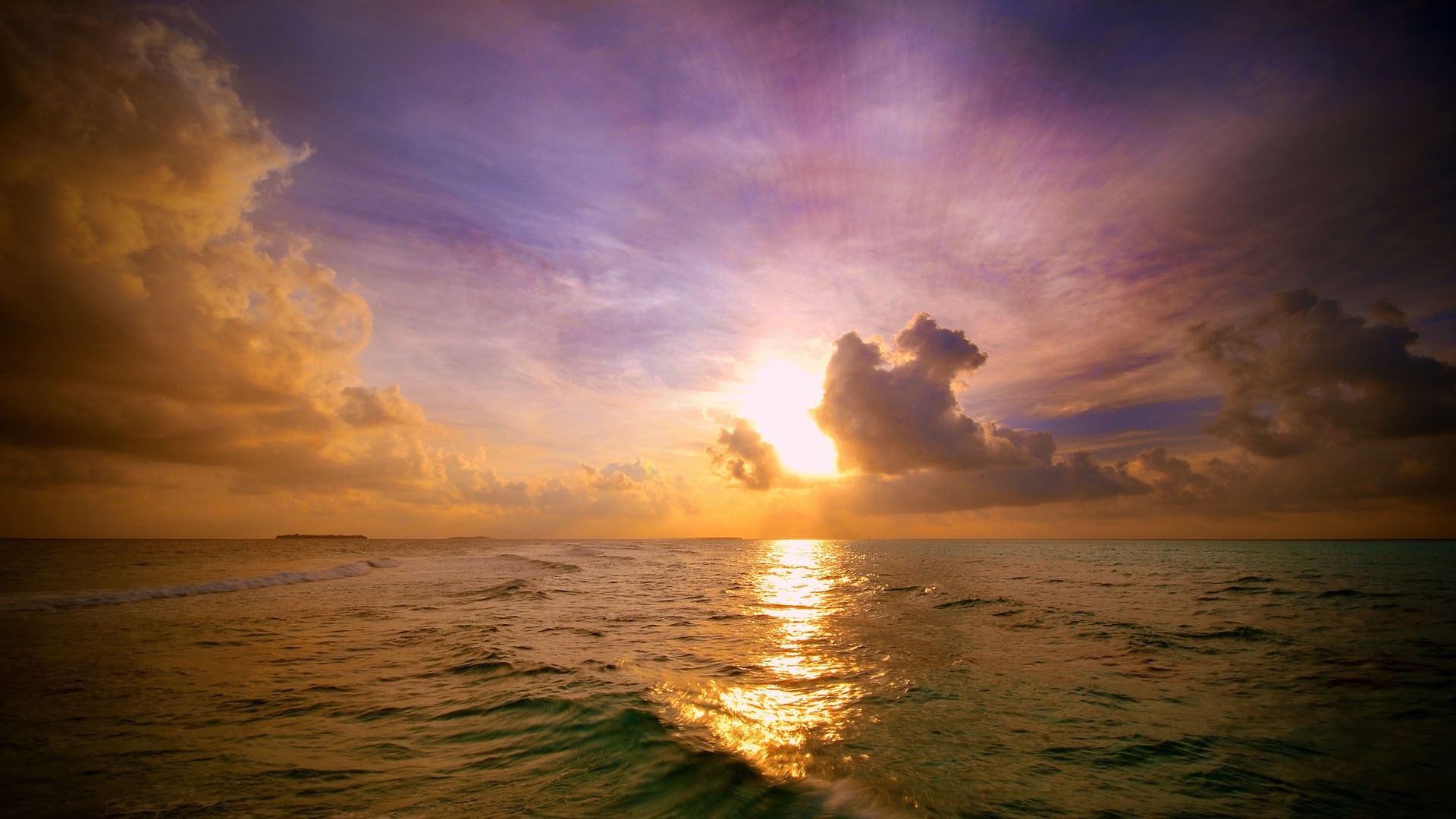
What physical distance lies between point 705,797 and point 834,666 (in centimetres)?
840

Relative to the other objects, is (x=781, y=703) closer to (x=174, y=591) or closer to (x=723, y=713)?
(x=723, y=713)

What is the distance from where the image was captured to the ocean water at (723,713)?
7219 mm

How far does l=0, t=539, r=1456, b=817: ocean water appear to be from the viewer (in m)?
7.22

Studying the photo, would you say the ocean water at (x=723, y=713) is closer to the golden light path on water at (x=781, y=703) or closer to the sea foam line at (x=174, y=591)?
the golden light path on water at (x=781, y=703)

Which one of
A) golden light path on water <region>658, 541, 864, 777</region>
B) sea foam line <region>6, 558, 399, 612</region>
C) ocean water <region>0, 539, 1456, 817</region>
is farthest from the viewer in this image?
sea foam line <region>6, 558, 399, 612</region>

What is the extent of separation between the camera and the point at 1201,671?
1389 cm

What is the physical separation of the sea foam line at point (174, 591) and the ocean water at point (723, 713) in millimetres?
1386

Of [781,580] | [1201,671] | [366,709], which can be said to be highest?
[366,709]

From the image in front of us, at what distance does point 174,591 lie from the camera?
1169 inches

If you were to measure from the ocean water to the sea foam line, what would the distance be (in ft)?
4.55

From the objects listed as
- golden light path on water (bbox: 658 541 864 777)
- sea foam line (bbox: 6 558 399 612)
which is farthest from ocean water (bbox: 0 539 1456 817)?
sea foam line (bbox: 6 558 399 612)

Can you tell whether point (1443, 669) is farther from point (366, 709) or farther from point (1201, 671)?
point (366, 709)

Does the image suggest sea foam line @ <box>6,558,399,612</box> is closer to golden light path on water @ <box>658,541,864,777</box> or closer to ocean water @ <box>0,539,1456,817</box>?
ocean water @ <box>0,539,1456,817</box>

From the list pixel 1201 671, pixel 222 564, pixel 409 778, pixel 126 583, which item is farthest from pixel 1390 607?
pixel 222 564
